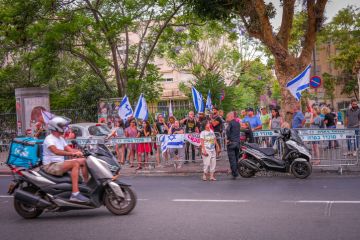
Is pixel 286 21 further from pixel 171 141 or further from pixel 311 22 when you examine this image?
pixel 171 141

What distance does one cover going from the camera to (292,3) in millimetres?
15852

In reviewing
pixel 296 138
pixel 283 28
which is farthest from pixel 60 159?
pixel 283 28

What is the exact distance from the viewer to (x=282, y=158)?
12586mm

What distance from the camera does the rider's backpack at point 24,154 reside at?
28.4ft

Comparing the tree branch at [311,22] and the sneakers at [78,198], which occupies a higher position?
the tree branch at [311,22]

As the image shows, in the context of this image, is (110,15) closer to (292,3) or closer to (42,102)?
(42,102)

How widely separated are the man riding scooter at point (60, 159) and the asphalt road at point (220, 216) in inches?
24.2

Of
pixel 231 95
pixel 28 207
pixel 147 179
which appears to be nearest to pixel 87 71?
pixel 231 95

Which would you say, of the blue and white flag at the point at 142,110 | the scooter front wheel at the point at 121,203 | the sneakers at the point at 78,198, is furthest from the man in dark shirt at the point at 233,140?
the sneakers at the point at 78,198

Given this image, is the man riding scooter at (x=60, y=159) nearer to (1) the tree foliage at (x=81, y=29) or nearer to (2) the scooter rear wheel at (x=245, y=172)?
(2) the scooter rear wheel at (x=245, y=172)

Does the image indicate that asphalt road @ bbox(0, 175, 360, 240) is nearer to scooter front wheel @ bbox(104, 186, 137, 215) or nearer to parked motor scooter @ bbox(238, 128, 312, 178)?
scooter front wheel @ bbox(104, 186, 137, 215)

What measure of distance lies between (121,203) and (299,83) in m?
8.28

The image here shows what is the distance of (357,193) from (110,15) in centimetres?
1743

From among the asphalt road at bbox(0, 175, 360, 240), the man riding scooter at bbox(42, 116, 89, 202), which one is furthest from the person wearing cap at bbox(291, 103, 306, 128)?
the man riding scooter at bbox(42, 116, 89, 202)
